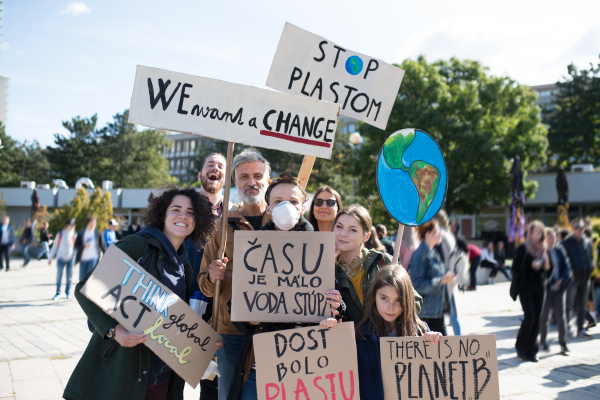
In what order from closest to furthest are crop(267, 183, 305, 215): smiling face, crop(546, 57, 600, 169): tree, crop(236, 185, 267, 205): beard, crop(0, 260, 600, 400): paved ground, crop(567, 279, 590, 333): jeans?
crop(267, 183, 305, 215): smiling face, crop(236, 185, 267, 205): beard, crop(0, 260, 600, 400): paved ground, crop(567, 279, 590, 333): jeans, crop(546, 57, 600, 169): tree

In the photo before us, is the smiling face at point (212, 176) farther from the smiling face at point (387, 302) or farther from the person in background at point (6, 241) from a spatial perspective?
the person in background at point (6, 241)

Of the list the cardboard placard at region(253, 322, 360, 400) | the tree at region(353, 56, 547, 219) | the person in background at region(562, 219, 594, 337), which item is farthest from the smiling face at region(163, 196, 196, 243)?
the tree at region(353, 56, 547, 219)

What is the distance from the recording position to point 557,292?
675cm

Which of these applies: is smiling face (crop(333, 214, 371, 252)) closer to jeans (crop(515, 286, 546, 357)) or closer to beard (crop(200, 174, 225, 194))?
beard (crop(200, 174, 225, 194))

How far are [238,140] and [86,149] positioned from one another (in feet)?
177

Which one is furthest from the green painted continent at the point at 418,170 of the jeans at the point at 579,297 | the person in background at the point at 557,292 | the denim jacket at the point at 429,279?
the jeans at the point at 579,297

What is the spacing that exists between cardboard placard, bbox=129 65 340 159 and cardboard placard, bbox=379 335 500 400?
125 centimetres

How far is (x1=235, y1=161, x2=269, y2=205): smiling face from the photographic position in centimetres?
308

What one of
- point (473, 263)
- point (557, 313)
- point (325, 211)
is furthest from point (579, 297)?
point (325, 211)

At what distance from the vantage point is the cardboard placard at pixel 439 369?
245 cm

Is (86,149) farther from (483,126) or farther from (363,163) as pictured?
(483,126)

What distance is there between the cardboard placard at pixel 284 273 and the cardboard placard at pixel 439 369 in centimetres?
45

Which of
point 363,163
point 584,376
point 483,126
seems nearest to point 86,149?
point 363,163

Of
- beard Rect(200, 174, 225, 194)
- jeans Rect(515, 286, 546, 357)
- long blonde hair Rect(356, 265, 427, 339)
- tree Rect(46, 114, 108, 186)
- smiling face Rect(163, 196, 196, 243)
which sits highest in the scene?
tree Rect(46, 114, 108, 186)
